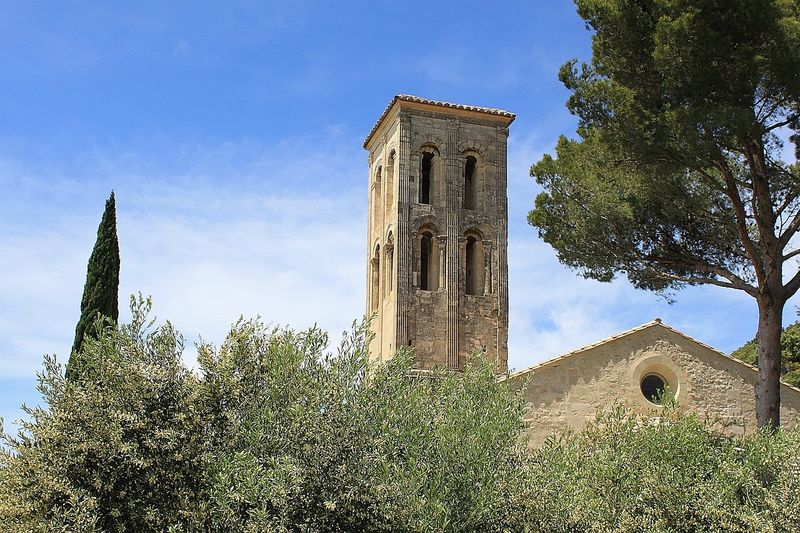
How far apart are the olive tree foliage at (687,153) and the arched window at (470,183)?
30.3 ft

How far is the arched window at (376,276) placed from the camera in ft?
85.1

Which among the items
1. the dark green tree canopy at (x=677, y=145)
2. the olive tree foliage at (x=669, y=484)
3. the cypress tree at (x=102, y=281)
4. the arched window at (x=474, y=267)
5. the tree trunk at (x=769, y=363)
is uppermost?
the arched window at (x=474, y=267)

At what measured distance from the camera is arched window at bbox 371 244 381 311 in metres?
25.9

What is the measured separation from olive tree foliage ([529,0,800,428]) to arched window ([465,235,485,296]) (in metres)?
8.61

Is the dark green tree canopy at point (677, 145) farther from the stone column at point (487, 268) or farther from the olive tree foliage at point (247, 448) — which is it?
the stone column at point (487, 268)

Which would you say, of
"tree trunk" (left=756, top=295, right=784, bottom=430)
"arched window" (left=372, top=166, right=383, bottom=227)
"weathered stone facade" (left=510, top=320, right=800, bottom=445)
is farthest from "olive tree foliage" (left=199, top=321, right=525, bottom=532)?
"arched window" (left=372, top=166, right=383, bottom=227)

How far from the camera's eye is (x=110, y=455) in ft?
27.8

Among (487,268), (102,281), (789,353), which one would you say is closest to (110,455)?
(102,281)

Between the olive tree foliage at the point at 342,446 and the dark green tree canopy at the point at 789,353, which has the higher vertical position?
the dark green tree canopy at the point at 789,353

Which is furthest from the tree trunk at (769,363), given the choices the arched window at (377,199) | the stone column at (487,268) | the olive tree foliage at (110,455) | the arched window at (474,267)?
the arched window at (377,199)

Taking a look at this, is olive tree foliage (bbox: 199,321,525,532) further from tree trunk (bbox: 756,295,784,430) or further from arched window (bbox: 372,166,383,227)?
arched window (bbox: 372,166,383,227)

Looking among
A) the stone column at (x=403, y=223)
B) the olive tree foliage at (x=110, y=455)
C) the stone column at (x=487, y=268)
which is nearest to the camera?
the olive tree foliage at (x=110, y=455)

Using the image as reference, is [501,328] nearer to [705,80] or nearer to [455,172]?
[455,172]

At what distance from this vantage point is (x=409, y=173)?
24531 mm
